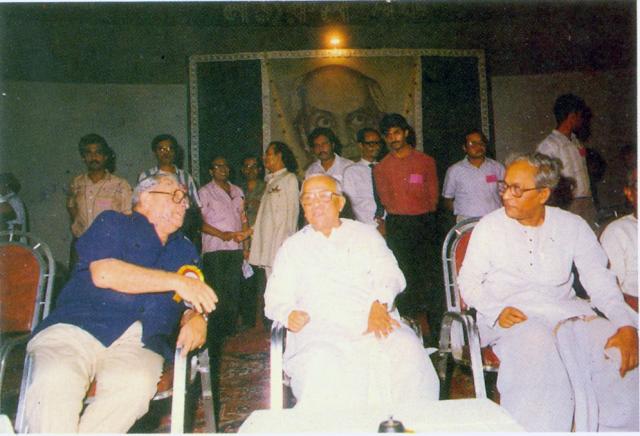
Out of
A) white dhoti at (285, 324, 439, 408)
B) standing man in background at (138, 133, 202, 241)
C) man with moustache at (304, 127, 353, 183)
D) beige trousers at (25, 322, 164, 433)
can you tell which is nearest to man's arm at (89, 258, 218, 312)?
beige trousers at (25, 322, 164, 433)

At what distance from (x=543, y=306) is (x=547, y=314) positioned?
39mm

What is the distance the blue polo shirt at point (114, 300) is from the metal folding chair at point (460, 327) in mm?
1311

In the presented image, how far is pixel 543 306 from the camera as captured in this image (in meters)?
2.33

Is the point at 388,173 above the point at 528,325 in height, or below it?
above

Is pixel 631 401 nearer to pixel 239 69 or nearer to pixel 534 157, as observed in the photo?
pixel 534 157

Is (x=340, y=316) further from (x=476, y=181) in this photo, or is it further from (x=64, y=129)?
(x=64, y=129)

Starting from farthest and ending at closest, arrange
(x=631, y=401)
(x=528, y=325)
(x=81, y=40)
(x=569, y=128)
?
(x=81, y=40), (x=569, y=128), (x=528, y=325), (x=631, y=401)

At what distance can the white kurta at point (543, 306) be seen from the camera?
2076mm

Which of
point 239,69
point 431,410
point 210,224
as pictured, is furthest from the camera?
point 239,69

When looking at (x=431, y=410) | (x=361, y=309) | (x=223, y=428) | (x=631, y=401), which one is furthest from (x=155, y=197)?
(x=631, y=401)

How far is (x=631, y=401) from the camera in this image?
204cm

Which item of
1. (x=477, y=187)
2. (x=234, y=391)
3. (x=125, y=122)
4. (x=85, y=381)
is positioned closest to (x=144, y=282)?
(x=85, y=381)

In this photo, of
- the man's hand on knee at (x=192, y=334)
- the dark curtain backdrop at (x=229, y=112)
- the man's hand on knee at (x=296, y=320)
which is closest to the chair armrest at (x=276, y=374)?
the man's hand on knee at (x=296, y=320)

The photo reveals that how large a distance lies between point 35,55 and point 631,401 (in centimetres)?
637
